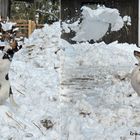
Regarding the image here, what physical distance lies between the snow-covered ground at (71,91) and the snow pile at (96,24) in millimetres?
36

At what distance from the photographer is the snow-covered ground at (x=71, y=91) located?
1.56 metres

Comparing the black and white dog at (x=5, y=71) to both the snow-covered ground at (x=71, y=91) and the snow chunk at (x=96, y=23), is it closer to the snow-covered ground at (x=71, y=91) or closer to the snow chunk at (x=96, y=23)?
the snow-covered ground at (x=71, y=91)

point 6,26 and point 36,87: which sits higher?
point 6,26

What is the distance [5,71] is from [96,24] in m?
0.38

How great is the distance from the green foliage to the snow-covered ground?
4cm

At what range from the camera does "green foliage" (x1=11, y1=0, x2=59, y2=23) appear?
161 centimetres

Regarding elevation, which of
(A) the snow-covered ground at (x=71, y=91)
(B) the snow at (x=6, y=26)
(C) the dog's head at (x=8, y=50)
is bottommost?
(A) the snow-covered ground at (x=71, y=91)

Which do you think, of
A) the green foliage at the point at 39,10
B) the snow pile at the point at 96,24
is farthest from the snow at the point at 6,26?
the snow pile at the point at 96,24

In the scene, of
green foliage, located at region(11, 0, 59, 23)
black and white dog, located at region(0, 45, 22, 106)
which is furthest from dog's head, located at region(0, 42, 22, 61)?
green foliage, located at region(11, 0, 59, 23)

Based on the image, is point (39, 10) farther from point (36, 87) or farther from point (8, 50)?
point (36, 87)

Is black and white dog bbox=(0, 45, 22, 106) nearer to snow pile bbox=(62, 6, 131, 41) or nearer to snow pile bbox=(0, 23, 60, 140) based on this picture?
snow pile bbox=(0, 23, 60, 140)

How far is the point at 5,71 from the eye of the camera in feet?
5.43

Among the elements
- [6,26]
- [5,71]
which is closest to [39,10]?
[6,26]

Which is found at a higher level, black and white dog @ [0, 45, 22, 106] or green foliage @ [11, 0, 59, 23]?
green foliage @ [11, 0, 59, 23]
